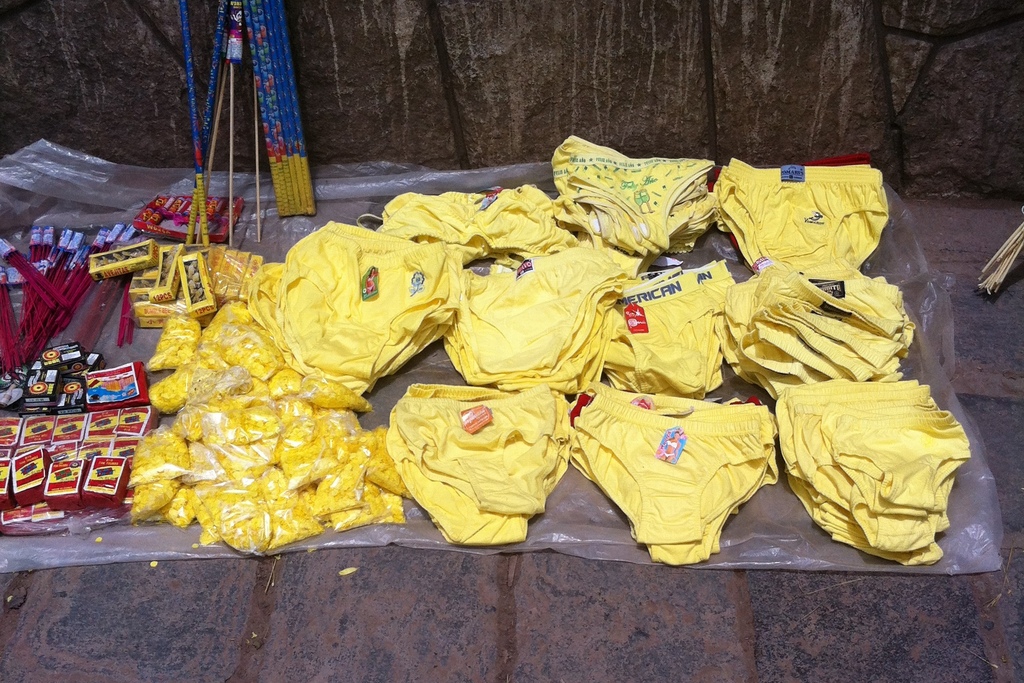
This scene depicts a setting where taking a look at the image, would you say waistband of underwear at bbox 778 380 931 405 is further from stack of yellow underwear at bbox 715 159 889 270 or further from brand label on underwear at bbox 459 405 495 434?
brand label on underwear at bbox 459 405 495 434

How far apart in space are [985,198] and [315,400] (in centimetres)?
279

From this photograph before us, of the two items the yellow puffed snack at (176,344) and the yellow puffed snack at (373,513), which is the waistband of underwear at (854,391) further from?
the yellow puffed snack at (176,344)

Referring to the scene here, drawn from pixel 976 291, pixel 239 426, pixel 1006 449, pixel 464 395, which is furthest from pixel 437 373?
pixel 976 291

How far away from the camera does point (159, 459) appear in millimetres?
2305

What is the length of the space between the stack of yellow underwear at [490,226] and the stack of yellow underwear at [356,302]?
21cm

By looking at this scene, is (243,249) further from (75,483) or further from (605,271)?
(605,271)

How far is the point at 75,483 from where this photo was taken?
228 centimetres

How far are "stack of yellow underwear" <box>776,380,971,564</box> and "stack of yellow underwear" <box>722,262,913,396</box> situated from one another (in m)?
0.10

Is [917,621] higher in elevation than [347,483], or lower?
lower

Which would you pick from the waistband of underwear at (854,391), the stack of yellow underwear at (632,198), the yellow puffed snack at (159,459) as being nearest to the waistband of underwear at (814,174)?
the stack of yellow underwear at (632,198)

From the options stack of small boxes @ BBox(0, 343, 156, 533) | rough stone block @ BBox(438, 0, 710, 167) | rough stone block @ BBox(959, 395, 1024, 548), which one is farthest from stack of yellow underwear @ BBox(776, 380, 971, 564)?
stack of small boxes @ BBox(0, 343, 156, 533)

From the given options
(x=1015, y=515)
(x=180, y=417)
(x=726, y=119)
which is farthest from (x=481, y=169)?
(x=1015, y=515)

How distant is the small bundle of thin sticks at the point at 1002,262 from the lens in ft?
9.31

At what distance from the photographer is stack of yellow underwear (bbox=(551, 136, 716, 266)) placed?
2959 millimetres
